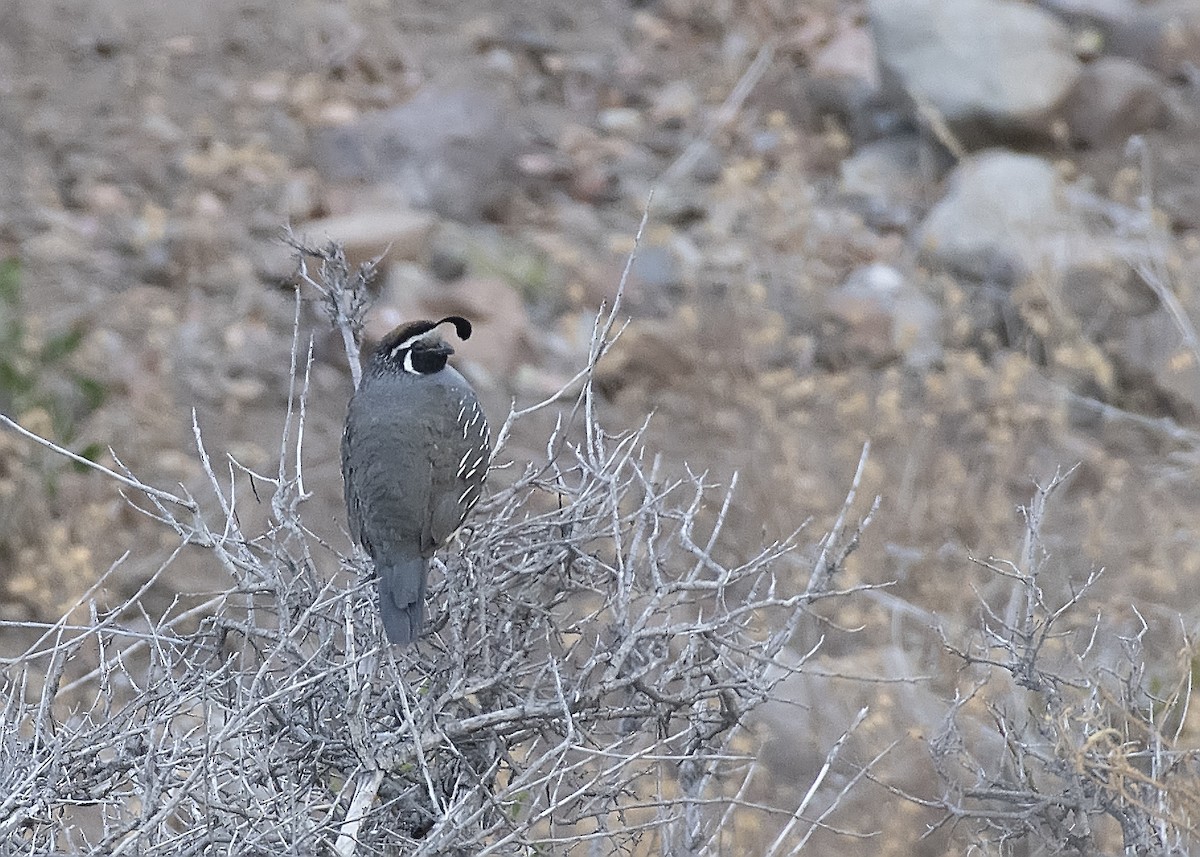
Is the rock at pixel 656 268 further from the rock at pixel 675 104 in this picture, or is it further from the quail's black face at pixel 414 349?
the quail's black face at pixel 414 349

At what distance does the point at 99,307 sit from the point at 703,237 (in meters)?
3.16

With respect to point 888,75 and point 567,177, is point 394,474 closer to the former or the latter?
point 567,177

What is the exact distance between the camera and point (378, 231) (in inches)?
314

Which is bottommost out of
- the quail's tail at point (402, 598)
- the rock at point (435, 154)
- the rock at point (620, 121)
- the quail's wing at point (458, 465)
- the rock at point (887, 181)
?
the rock at point (620, 121)

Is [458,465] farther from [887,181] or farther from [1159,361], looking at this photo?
[887,181]

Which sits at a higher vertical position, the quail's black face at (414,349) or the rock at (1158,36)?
the quail's black face at (414,349)

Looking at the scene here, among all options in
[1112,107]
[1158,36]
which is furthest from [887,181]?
[1158,36]

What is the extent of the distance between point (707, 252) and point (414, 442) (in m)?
4.67

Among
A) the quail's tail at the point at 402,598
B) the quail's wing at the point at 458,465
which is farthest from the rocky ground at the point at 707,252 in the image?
the quail's tail at the point at 402,598

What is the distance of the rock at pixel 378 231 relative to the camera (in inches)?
307

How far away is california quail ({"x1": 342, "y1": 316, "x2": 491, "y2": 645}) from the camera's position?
12.6 feet

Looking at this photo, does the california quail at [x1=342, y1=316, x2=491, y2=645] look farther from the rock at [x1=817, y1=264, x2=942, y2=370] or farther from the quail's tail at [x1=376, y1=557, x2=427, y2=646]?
the rock at [x1=817, y1=264, x2=942, y2=370]

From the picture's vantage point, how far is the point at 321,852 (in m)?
2.98

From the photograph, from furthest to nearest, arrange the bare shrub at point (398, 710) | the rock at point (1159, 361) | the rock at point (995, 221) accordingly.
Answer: the rock at point (995, 221) < the rock at point (1159, 361) < the bare shrub at point (398, 710)
